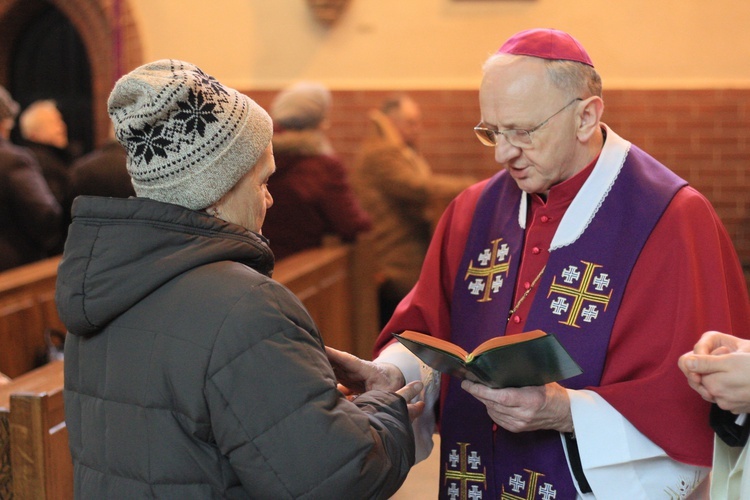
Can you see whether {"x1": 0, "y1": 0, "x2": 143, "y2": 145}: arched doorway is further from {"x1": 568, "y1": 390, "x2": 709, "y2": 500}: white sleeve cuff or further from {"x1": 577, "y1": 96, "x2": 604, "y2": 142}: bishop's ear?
{"x1": 568, "y1": 390, "x2": 709, "y2": 500}: white sleeve cuff

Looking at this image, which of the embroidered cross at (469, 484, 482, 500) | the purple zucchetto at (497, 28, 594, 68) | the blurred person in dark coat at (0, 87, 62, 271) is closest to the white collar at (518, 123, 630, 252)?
the purple zucchetto at (497, 28, 594, 68)

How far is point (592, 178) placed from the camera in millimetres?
2369

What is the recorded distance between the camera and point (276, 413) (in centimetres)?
161

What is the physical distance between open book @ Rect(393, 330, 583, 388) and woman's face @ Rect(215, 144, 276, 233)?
409 mm

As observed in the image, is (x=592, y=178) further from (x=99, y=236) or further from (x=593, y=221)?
(x=99, y=236)

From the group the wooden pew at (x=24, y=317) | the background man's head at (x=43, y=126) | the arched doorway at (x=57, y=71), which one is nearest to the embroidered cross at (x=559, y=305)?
the wooden pew at (x=24, y=317)

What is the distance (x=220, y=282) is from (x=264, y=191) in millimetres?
302

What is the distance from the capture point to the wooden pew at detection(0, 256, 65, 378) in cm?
418

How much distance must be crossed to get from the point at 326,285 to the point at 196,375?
3.56m

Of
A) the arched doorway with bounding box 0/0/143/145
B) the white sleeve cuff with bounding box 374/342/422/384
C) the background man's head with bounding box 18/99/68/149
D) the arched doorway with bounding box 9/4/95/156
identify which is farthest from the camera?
the arched doorway with bounding box 9/4/95/156

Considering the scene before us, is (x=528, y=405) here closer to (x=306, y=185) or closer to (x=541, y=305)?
(x=541, y=305)

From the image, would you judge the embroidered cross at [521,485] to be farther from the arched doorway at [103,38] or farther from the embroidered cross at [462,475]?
the arched doorway at [103,38]

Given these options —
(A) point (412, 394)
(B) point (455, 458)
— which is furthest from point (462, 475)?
(A) point (412, 394)

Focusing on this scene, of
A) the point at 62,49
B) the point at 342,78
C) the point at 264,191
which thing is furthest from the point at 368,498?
the point at 62,49
